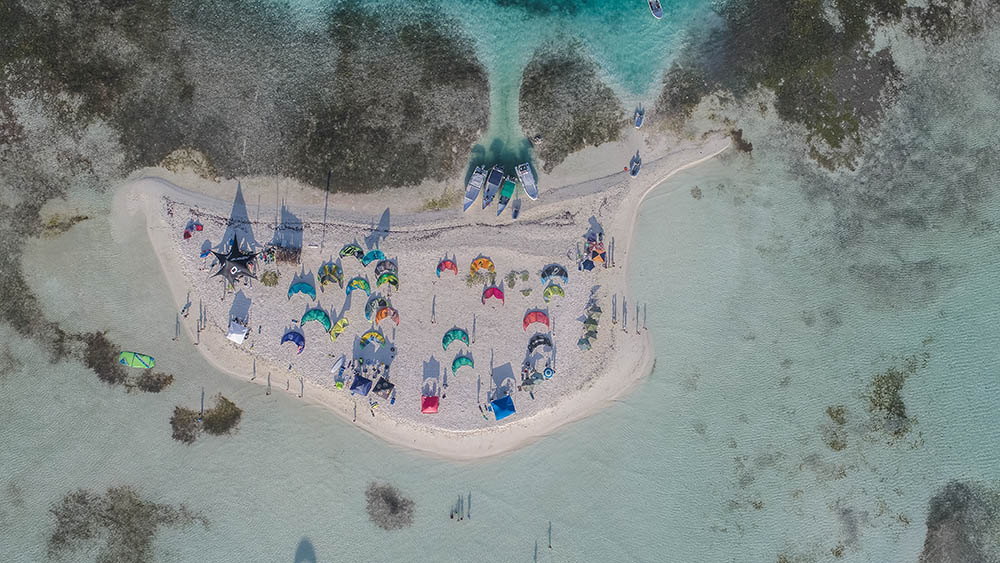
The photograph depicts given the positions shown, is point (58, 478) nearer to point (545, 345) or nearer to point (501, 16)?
point (545, 345)

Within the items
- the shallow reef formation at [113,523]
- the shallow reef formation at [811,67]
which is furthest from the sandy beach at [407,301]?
the shallow reef formation at [811,67]

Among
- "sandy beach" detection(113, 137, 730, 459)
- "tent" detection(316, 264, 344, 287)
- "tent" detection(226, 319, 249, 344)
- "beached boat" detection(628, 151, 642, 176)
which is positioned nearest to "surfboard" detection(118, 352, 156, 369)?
"sandy beach" detection(113, 137, 730, 459)

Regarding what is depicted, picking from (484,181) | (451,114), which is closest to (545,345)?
(484,181)

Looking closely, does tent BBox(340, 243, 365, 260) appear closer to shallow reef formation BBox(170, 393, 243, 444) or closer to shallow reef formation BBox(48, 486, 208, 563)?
shallow reef formation BBox(170, 393, 243, 444)

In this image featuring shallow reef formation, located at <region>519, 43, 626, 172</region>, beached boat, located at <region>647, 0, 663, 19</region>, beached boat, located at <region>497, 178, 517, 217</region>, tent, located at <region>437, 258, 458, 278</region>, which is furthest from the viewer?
beached boat, located at <region>647, 0, 663, 19</region>

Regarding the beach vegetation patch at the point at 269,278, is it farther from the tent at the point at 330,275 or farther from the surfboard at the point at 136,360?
the surfboard at the point at 136,360

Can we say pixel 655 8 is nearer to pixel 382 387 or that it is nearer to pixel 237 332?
pixel 382 387

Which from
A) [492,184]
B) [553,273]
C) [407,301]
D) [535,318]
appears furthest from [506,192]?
[407,301]
